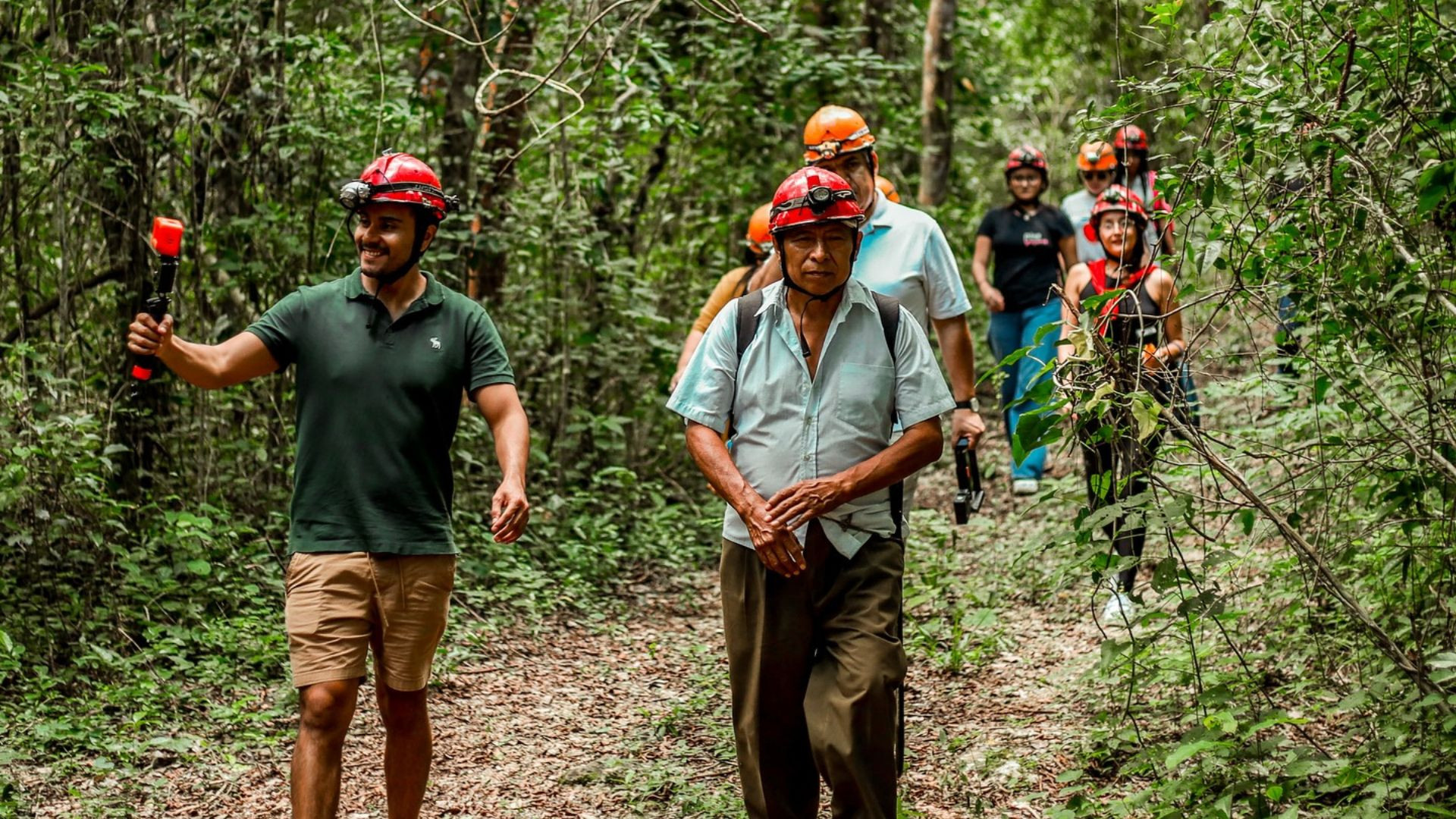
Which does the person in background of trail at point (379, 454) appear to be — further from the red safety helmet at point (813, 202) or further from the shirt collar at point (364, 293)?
the red safety helmet at point (813, 202)

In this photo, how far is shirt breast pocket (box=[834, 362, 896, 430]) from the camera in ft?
14.4

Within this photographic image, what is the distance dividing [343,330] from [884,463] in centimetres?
191

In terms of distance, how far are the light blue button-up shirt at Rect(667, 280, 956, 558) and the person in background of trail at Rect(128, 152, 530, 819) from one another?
0.73m

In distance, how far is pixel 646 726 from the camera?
6715 millimetres

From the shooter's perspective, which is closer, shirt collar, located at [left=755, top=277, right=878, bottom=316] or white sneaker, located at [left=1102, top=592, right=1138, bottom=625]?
shirt collar, located at [left=755, top=277, right=878, bottom=316]

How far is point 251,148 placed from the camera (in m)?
8.79

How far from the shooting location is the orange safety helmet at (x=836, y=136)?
552cm

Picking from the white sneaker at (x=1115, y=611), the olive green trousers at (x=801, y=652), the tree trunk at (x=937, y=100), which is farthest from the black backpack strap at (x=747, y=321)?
the tree trunk at (x=937, y=100)

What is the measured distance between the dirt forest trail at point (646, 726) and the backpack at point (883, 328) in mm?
1396

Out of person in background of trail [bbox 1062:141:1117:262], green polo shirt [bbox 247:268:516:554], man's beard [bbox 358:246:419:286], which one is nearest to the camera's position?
green polo shirt [bbox 247:268:516:554]

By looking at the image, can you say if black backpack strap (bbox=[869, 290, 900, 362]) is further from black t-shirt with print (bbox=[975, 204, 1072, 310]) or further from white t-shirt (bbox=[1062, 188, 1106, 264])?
white t-shirt (bbox=[1062, 188, 1106, 264])

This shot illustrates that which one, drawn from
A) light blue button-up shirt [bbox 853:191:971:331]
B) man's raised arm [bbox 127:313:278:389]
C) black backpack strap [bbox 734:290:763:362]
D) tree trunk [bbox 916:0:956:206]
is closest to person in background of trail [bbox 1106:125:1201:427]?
light blue button-up shirt [bbox 853:191:971:331]

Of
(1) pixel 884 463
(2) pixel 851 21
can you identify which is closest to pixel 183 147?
(1) pixel 884 463

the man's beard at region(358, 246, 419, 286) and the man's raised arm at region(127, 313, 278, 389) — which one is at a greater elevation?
the man's beard at region(358, 246, 419, 286)
